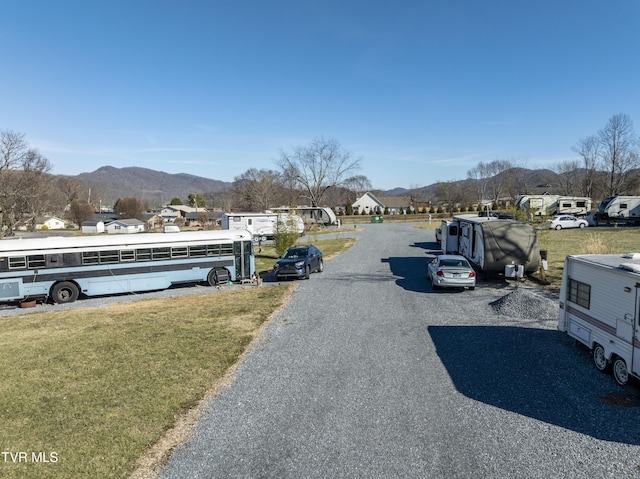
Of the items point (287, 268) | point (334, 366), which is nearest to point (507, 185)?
point (287, 268)

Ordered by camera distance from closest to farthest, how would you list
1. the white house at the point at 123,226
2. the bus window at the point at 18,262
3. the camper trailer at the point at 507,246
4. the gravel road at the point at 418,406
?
the gravel road at the point at 418,406 → the bus window at the point at 18,262 → the camper trailer at the point at 507,246 → the white house at the point at 123,226

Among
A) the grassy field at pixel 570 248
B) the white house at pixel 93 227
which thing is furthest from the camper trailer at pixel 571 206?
the white house at pixel 93 227

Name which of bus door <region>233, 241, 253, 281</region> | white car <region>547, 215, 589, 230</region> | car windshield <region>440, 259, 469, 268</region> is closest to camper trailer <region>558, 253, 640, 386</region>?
car windshield <region>440, 259, 469, 268</region>

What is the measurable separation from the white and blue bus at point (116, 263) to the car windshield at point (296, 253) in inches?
94.4

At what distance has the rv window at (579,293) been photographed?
28.5ft

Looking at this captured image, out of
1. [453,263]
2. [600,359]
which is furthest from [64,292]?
[600,359]

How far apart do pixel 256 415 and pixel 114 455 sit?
2246 mm

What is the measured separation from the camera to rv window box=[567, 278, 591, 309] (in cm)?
868

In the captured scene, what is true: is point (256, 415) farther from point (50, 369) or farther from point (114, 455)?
point (50, 369)

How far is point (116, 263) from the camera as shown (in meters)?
17.1

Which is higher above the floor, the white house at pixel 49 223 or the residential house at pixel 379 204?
the residential house at pixel 379 204

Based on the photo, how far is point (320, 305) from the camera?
578 inches

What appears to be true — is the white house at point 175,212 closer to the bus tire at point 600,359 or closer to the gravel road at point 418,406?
the gravel road at point 418,406

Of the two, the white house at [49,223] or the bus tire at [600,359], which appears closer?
the bus tire at [600,359]
